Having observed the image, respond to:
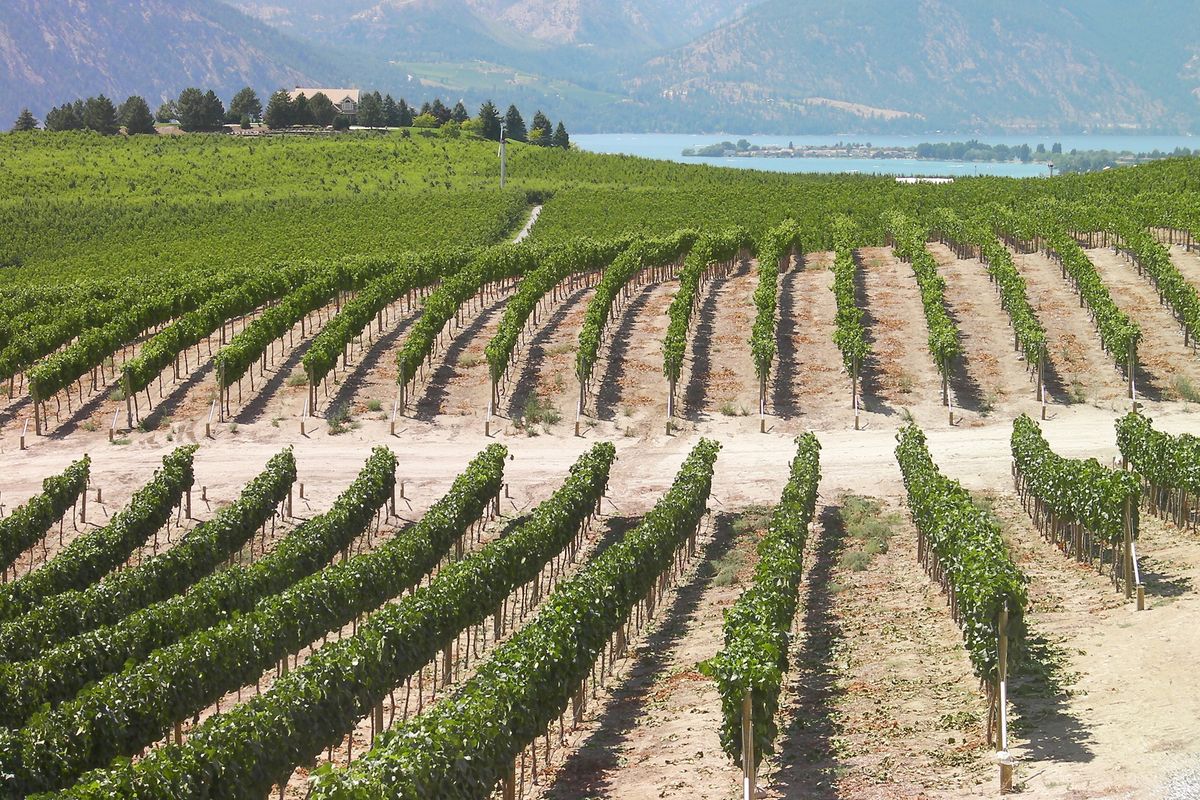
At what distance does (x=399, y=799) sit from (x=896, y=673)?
42.2 ft

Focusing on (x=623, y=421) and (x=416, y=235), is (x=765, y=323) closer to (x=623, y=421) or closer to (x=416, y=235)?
(x=623, y=421)

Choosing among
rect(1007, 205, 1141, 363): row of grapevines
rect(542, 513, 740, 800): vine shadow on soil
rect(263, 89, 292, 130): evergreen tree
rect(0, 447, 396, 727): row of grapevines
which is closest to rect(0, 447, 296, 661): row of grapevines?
rect(0, 447, 396, 727): row of grapevines

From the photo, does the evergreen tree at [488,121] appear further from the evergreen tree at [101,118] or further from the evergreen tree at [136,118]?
the evergreen tree at [101,118]

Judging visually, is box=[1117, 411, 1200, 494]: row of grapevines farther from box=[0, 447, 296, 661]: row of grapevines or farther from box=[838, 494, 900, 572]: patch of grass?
box=[0, 447, 296, 661]: row of grapevines

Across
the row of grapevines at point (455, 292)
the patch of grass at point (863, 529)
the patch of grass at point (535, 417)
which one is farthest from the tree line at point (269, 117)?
the patch of grass at point (863, 529)

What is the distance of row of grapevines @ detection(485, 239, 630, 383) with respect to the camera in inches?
2485

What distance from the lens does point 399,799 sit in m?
23.0

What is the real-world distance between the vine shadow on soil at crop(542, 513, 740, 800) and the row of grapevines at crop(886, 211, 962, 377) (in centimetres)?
2085

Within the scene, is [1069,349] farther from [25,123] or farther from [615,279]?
[25,123]

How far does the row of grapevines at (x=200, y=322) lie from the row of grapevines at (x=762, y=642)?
31896 millimetres

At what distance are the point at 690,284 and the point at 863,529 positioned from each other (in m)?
31.2

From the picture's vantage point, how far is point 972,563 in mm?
31625

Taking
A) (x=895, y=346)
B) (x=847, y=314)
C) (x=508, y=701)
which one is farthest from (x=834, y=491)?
(x=508, y=701)

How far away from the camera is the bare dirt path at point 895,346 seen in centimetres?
6222
